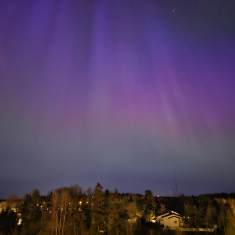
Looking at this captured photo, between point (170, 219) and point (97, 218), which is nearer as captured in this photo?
point (97, 218)

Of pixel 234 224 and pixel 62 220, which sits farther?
pixel 62 220

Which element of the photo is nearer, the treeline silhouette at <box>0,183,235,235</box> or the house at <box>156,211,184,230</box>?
the treeline silhouette at <box>0,183,235,235</box>

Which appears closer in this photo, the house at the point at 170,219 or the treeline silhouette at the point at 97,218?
the treeline silhouette at the point at 97,218

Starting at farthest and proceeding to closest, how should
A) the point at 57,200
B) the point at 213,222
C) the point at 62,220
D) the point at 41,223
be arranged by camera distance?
the point at 57,200 → the point at 213,222 → the point at 62,220 → the point at 41,223

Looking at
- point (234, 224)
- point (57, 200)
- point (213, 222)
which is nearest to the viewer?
point (234, 224)

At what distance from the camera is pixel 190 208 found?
199 feet

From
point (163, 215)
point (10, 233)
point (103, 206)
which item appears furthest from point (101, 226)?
point (163, 215)

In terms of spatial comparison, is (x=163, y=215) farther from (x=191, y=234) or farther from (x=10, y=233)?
(x=10, y=233)

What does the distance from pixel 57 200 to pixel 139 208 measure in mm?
14773

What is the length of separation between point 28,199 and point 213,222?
30087mm

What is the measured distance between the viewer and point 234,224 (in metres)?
38.3

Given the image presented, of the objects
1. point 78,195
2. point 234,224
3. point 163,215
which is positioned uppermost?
point 78,195

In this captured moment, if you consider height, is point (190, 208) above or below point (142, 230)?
above

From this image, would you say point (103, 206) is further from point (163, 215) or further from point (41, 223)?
point (163, 215)
